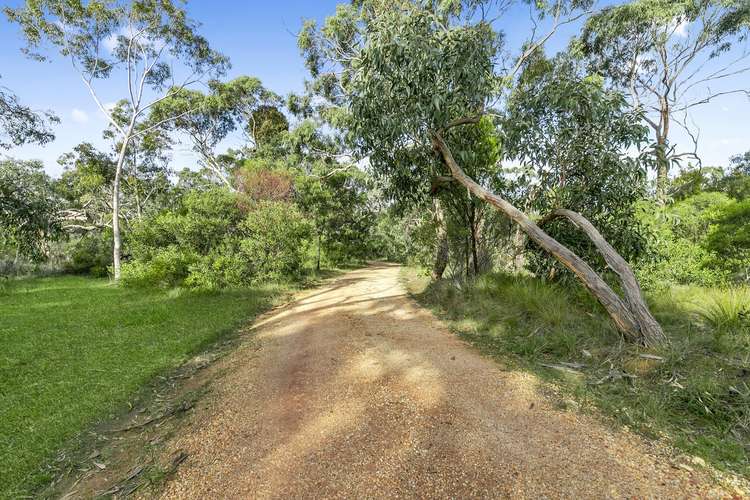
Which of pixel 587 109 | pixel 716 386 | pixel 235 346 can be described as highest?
pixel 587 109

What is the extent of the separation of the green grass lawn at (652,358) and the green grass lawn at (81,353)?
511cm

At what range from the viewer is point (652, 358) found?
3.65 m

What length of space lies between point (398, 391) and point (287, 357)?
2.21m

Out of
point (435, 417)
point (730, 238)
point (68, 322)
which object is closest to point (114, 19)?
point (68, 322)

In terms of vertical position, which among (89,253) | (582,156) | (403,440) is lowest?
(403,440)

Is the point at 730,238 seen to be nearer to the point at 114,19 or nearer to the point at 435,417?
the point at 435,417

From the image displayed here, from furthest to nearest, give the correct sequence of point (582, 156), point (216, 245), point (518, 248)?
point (216, 245), point (518, 248), point (582, 156)

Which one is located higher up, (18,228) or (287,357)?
(18,228)

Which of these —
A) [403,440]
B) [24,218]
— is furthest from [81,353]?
[403,440]

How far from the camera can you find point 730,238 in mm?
8578

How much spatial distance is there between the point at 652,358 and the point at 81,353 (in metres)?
8.70

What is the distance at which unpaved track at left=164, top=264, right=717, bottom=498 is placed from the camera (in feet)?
7.28

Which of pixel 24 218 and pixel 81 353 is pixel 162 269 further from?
pixel 24 218

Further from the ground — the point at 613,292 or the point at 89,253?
the point at 89,253
